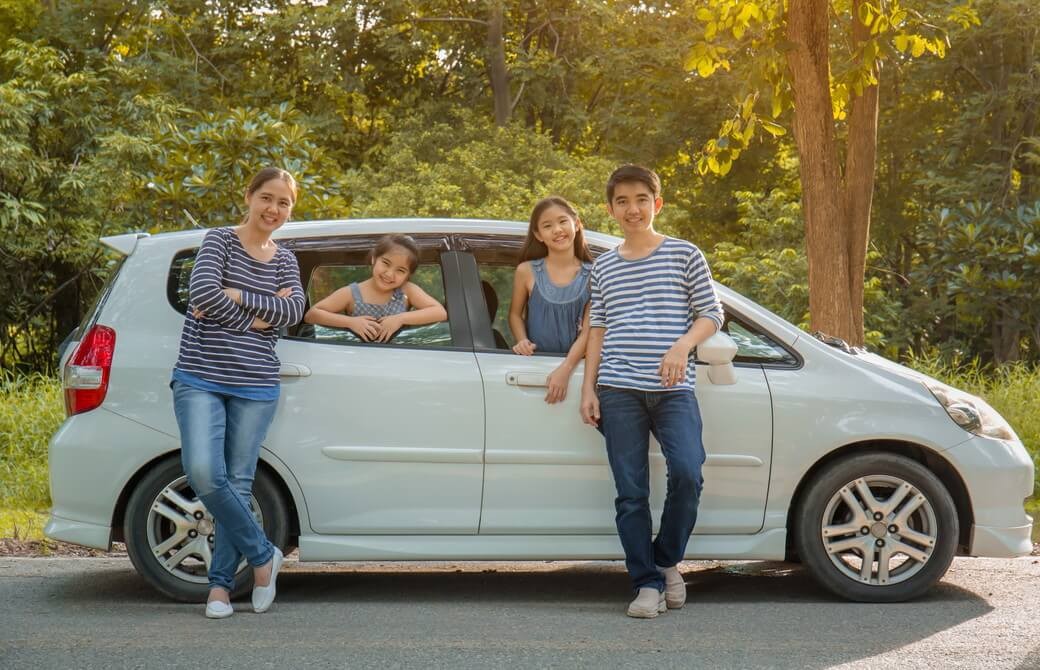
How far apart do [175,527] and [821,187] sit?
225 inches

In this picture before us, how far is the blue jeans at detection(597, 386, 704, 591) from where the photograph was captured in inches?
208

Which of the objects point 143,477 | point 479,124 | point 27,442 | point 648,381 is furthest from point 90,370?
point 479,124

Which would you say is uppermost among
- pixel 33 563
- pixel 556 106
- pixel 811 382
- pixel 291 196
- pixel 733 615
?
pixel 556 106

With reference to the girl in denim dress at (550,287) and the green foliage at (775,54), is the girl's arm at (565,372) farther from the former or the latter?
the green foliage at (775,54)

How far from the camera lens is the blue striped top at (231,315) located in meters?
5.20

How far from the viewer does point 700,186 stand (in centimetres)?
2522

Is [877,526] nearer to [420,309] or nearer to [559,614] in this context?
[559,614]

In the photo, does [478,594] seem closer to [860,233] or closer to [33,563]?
[33,563]

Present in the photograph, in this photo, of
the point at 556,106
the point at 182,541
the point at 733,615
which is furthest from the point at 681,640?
the point at 556,106

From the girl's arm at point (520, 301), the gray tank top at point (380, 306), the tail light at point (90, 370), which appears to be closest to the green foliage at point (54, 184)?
the tail light at point (90, 370)

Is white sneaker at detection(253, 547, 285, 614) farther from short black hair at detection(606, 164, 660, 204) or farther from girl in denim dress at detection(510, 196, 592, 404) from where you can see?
short black hair at detection(606, 164, 660, 204)

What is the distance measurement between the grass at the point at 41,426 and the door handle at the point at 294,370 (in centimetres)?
309

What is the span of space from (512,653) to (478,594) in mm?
1296

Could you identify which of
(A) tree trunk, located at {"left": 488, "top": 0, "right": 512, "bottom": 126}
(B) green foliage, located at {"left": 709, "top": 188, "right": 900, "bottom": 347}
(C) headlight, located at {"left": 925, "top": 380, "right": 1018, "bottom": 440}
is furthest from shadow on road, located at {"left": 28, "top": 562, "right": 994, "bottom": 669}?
(A) tree trunk, located at {"left": 488, "top": 0, "right": 512, "bottom": 126}
